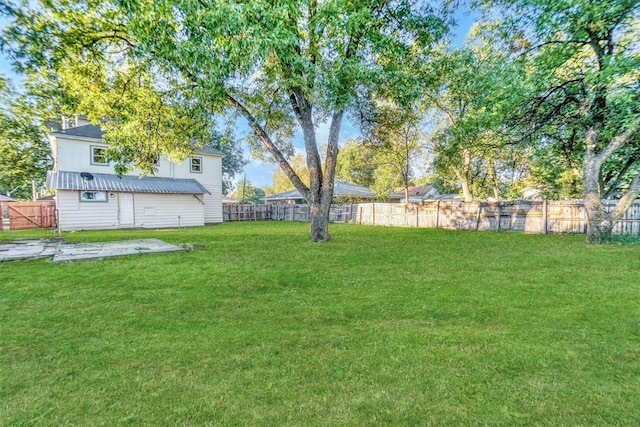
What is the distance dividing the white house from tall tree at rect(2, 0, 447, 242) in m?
8.67

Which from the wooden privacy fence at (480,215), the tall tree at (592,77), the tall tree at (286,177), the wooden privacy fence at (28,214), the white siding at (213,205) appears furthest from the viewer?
the tall tree at (286,177)

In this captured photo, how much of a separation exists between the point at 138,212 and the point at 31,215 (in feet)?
20.5

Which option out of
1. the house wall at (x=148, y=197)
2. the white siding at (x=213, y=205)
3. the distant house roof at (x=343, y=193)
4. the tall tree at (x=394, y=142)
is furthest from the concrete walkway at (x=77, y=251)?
the distant house roof at (x=343, y=193)

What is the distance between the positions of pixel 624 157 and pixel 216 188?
63.1 feet

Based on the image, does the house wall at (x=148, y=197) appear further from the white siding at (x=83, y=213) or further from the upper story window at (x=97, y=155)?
the upper story window at (x=97, y=155)

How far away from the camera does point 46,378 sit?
7.48ft

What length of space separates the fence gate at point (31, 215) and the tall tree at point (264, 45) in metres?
13.7

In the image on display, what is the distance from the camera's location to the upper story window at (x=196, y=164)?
1894 cm

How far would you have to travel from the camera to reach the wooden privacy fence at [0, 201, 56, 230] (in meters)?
16.4

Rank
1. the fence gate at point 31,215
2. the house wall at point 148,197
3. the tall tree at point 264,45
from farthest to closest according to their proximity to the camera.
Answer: the fence gate at point 31,215, the house wall at point 148,197, the tall tree at point 264,45

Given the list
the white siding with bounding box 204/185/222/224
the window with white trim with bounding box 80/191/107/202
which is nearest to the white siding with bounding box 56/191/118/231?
the window with white trim with bounding box 80/191/107/202

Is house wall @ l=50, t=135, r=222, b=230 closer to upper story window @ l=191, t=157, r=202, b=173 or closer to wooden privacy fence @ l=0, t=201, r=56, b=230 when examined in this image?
upper story window @ l=191, t=157, r=202, b=173

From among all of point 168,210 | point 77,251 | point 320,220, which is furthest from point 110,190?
point 320,220

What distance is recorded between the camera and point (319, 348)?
9.11 ft
